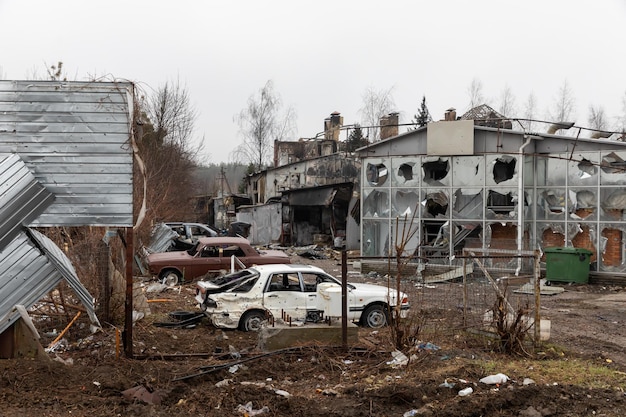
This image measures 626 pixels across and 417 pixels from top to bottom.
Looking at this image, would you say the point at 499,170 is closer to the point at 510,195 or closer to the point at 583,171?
the point at 510,195

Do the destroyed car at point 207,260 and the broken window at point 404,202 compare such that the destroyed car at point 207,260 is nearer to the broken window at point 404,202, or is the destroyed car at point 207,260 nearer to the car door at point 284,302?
the car door at point 284,302

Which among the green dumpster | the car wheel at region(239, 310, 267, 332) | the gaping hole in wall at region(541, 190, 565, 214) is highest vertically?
the gaping hole in wall at region(541, 190, 565, 214)

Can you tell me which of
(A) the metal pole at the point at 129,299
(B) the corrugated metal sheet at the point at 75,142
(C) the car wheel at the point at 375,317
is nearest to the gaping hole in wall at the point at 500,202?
(C) the car wheel at the point at 375,317

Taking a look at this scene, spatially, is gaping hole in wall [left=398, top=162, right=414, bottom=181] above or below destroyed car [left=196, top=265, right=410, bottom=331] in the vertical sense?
above

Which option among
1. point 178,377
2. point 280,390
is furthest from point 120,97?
point 280,390

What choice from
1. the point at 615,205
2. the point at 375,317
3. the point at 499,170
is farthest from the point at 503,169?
the point at 375,317

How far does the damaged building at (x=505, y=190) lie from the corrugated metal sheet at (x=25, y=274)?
Result: 1261 centimetres

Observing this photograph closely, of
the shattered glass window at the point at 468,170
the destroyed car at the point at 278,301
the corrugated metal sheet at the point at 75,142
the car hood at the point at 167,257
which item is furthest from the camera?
the shattered glass window at the point at 468,170

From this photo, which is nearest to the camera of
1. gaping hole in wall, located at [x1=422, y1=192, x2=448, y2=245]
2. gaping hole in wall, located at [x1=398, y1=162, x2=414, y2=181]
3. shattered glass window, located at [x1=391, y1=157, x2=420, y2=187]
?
gaping hole in wall, located at [x1=422, y1=192, x2=448, y2=245]

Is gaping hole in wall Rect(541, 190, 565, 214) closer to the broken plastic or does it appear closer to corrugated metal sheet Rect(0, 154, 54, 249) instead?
the broken plastic

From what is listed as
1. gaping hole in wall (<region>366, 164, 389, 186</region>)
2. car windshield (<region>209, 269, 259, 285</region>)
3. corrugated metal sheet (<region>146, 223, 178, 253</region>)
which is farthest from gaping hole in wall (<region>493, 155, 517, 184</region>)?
corrugated metal sheet (<region>146, 223, 178, 253</region>)

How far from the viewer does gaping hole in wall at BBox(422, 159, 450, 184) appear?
21830mm

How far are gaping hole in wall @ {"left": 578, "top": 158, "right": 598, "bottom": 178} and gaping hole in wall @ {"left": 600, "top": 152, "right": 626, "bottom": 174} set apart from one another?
0.29m

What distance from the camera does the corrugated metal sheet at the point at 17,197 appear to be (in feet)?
27.3
